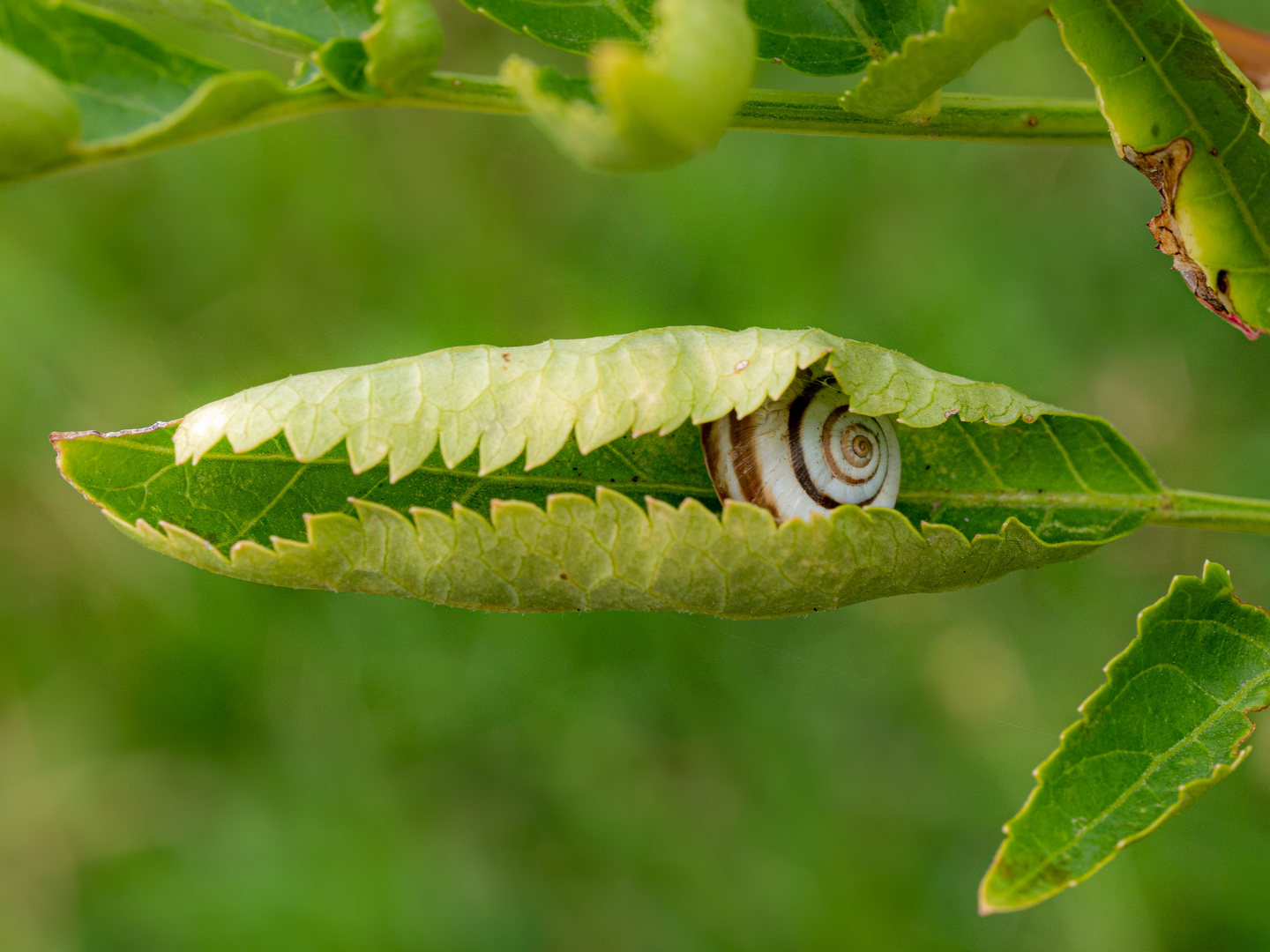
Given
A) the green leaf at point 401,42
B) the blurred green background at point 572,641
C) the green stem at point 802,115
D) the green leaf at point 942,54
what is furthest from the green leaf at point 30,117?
the blurred green background at point 572,641

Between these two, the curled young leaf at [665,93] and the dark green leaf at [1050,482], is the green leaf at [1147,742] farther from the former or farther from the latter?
the curled young leaf at [665,93]

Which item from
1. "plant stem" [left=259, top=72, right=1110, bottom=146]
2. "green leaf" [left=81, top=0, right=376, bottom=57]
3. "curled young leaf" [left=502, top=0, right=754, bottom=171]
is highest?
"green leaf" [left=81, top=0, right=376, bottom=57]

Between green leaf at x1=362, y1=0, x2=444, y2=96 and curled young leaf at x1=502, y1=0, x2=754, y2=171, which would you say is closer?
curled young leaf at x1=502, y1=0, x2=754, y2=171

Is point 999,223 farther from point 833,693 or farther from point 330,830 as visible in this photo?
point 330,830

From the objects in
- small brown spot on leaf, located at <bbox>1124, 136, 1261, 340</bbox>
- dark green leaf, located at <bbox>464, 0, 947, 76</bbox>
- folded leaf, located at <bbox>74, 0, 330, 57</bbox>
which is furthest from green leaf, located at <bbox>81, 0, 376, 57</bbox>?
small brown spot on leaf, located at <bbox>1124, 136, 1261, 340</bbox>

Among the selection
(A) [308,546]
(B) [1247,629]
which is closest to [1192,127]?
(B) [1247,629]

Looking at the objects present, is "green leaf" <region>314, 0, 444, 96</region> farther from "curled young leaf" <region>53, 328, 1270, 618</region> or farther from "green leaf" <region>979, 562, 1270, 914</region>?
"green leaf" <region>979, 562, 1270, 914</region>

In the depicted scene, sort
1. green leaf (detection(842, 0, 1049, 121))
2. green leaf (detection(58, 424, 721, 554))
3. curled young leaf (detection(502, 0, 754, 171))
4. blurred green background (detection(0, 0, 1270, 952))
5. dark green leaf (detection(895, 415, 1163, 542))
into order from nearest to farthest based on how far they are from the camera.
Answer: curled young leaf (detection(502, 0, 754, 171)), green leaf (detection(842, 0, 1049, 121)), green leaf (detection(58, 424, 721, 554)), dark green leaf (detection(895, 415, 1163, 542)), blurred green background (detection(0, 0, 1270, 952))
